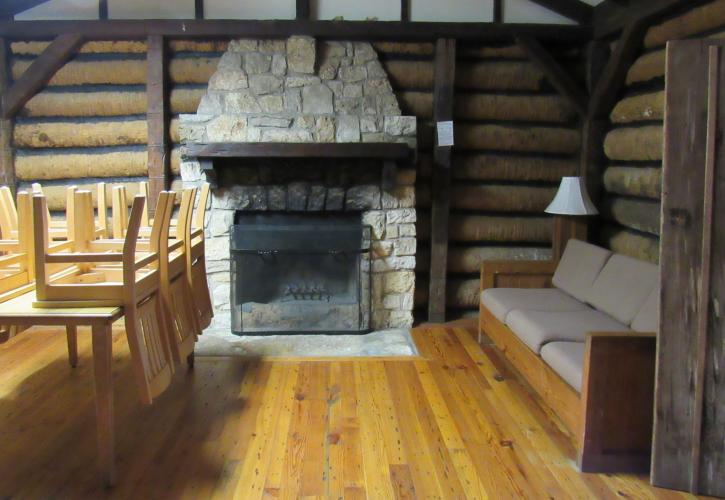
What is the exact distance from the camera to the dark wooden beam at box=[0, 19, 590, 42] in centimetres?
511

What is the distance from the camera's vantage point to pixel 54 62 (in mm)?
5180

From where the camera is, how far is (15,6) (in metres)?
5.20

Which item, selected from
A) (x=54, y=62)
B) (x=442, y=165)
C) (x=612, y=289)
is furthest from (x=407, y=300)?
(x=54, y=62)

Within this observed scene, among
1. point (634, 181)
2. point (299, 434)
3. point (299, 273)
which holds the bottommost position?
point (299, 434)

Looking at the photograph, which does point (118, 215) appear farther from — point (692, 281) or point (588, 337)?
point (692, 281)

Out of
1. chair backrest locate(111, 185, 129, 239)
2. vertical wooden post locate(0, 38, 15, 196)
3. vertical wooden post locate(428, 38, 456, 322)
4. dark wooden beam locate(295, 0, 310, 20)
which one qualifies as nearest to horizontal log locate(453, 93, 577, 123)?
vertical wooden post locate(428, 38, 456, 322)

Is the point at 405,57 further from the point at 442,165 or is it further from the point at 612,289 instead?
the point at 612,289

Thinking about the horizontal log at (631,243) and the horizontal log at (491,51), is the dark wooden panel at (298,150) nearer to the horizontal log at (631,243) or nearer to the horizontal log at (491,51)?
the horizontal log at (491,51)

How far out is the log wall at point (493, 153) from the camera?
5422 mm

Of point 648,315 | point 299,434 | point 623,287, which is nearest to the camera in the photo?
point 299,434

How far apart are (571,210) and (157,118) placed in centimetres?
337

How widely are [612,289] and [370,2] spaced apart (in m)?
3.02

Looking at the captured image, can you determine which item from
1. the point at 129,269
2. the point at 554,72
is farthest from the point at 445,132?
the point at 129,269

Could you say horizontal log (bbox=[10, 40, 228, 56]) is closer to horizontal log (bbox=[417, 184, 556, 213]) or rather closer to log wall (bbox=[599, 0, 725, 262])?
horizontal log (bbox=[417, 184, 556, 213])
